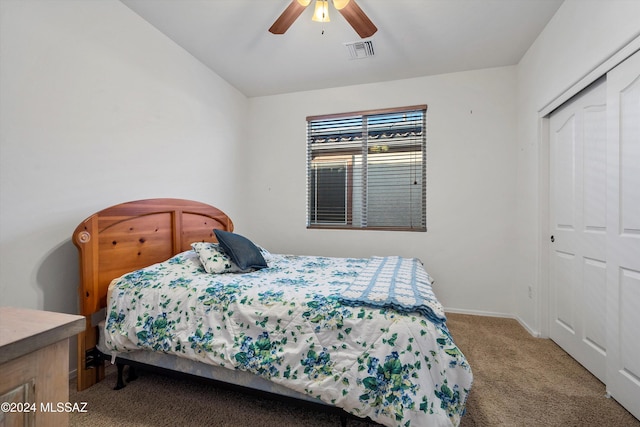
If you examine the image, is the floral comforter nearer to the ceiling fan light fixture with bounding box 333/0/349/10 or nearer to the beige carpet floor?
the beige carpet floor

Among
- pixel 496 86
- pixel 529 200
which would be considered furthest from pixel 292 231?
pixel 496 86

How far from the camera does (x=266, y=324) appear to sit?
4.84ft

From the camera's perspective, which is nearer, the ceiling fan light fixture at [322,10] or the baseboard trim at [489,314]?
the ceiling fan light fixture at [322,10]

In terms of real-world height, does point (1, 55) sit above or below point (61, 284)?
above

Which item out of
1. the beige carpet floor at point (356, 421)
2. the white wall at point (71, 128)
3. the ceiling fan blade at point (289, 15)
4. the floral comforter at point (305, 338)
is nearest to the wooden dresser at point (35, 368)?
the floral comforter at point (305, 338)

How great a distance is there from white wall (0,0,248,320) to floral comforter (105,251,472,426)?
48 cm

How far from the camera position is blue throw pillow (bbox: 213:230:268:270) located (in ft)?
7.19

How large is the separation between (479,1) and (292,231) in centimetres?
287

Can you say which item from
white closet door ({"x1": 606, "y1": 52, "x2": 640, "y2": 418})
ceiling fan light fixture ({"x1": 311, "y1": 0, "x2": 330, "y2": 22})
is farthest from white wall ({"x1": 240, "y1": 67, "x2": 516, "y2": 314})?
ceiling fan light fixture ({"x1": 311, "y1": 0, "x2": 330, "y2": 22})

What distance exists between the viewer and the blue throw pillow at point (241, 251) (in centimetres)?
219

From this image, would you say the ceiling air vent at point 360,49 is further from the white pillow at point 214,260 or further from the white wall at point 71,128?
the white pillow at point 214,260

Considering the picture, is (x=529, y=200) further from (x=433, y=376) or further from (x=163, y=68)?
(x=163, y=68)

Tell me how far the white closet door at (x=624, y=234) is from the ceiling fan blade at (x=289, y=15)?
194 cm

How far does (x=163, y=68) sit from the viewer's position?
2.55 meters
